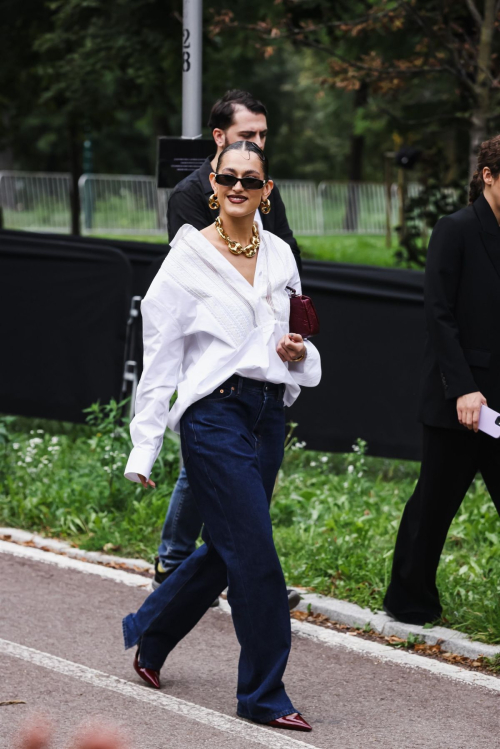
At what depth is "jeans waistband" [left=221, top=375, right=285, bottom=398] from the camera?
3.82 metres

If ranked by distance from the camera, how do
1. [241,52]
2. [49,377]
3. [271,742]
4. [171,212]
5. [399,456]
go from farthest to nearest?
1. [241,52]
2. [49,377]
3. [399,456]
4. [171,212]
5. [271,742]

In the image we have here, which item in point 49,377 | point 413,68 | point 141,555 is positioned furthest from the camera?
point 413,68

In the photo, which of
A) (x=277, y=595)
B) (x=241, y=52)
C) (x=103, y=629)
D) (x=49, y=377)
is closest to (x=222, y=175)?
(x=277, y=595)

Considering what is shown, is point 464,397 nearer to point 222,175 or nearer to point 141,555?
point 222,175

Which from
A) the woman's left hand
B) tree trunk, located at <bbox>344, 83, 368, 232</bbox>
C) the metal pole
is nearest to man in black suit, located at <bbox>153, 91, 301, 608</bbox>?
the woman's left hand

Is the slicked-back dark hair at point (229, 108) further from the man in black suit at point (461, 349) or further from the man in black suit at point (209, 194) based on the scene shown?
the man in black suit at point (461, 349)

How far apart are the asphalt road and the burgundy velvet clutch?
135 cm

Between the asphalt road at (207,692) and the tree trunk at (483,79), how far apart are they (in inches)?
208

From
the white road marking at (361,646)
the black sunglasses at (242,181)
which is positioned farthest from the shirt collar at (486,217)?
the white road marking at (361,646)

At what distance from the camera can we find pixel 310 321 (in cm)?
398

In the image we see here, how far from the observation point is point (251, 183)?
3861 mm

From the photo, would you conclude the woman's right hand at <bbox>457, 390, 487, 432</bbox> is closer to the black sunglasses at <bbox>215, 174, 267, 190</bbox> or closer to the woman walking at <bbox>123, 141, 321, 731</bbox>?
the woman walking at <bbox>123, 141, 321, 731</bbox>

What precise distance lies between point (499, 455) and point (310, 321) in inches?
46.6

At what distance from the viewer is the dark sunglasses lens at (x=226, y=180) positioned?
386 centimetres
